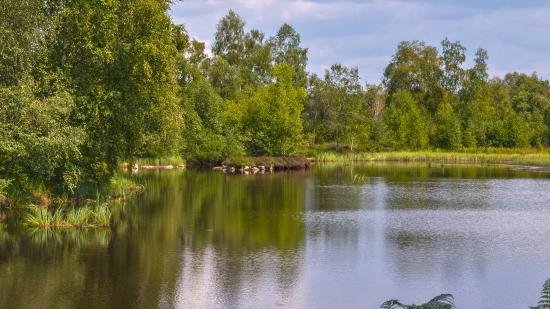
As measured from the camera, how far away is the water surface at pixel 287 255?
60.5ft

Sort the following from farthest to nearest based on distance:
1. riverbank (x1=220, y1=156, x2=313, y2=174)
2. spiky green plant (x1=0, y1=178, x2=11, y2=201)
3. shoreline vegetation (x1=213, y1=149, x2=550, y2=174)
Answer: shoreline vegetation (x1=213, y1=149, x2=550, y2=174)
riverbank (x1=220, y1=156, x2=313, y2=174)
spiky green plant (x1=0, y1=178, x2=11, y2=201)

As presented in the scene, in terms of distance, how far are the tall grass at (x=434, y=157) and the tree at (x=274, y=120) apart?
13.8 metres

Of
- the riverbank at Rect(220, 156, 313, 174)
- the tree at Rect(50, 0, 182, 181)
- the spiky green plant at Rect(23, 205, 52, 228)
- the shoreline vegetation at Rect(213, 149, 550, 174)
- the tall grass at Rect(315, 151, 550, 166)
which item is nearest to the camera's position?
the spiky green plant at Rect(23, 205, 52, 228)

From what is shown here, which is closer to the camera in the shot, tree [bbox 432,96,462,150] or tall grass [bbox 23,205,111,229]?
tall grass [bbox 23,205,111,229]

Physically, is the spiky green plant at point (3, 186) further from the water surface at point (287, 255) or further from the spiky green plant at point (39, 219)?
the water surface at point (287, 255)

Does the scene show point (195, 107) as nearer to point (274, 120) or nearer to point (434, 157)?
point (274, 120)

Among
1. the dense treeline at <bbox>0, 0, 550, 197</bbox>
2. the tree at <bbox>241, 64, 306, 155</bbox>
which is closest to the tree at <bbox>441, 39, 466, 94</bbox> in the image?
the dense treeline at <bbox>0, 0, 550, 197</bbox>

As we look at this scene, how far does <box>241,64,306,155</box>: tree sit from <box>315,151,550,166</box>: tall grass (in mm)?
13802

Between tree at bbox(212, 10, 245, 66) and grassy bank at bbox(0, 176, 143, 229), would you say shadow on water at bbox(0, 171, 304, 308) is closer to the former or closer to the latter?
grassy bank at bbox(0, 176, 143, 229)

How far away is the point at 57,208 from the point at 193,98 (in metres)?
52.1

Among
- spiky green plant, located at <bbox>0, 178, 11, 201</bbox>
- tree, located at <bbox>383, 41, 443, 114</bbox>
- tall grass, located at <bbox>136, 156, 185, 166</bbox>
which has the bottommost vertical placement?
spiky green plant, located at <bbox>0, 178, 11, 201</bbox>

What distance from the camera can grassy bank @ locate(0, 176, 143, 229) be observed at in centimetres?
2902

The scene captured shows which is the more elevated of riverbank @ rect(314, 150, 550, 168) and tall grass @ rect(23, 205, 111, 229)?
riverbank @ rect(314, 150, 550, 168)

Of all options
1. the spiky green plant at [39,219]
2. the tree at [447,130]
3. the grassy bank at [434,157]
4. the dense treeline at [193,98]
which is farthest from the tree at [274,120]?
the spiky green plant at [39,219]
